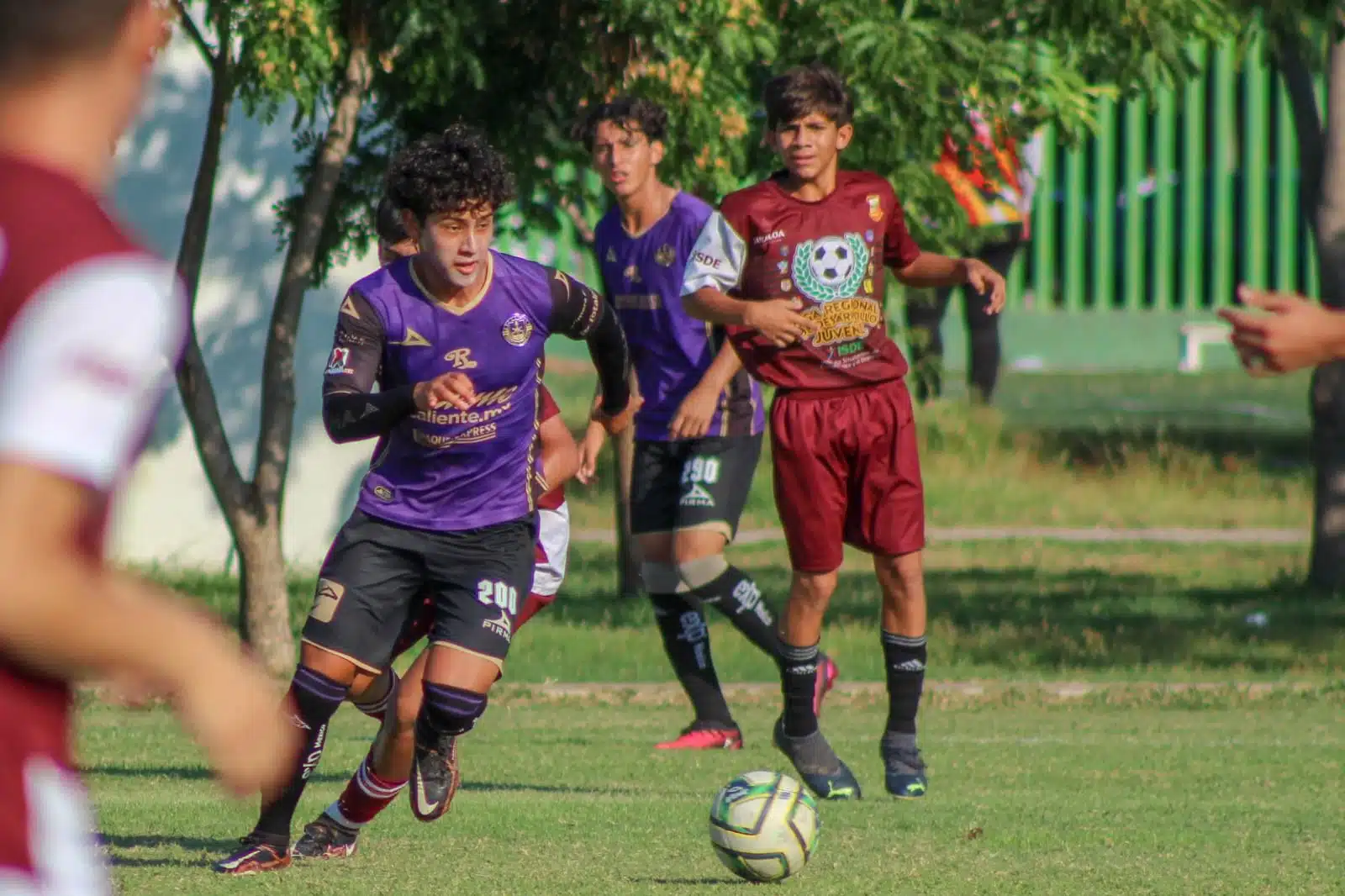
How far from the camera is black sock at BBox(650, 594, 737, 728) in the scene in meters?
9.68

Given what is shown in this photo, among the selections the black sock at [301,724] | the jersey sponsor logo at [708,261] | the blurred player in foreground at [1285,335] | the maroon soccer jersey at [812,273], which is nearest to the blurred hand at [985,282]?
the maroon soccer jersey at [812,273]

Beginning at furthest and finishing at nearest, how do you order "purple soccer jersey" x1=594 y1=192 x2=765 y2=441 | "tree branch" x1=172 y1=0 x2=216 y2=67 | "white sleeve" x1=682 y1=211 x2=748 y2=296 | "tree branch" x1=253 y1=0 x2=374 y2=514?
1. "tree branch" x1=253 y1=0 x2=374 y2=514
2. "tree branch" x1=172 y1=0 x2=216 y2=67
3. "purple soccer jersey" x1=594 y1=192 x2=765 y2=441
4. "white sleeve" x1=682 y1=211 x2=748 y2=296

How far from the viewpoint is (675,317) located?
9.54 metres

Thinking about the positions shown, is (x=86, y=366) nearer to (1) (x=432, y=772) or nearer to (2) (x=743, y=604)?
(1) (x=432, y=772)

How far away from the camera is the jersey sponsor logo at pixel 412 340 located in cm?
639

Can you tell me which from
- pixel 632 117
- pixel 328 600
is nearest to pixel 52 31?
pixel 328 600

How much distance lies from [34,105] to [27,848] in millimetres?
805

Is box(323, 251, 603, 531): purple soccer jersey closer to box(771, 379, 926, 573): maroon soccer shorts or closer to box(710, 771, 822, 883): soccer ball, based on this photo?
box(710, 771, 822, 883): soccer ball

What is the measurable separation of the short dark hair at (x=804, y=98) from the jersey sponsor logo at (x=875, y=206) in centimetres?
29

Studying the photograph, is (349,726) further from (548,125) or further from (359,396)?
(359,396)

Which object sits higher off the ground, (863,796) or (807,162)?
(807,162)

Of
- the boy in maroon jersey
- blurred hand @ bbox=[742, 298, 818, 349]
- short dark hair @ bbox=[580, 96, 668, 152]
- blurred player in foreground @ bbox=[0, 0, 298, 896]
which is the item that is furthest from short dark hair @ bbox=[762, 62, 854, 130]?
blurred player in foreground @ bbox=[0, 0, 298, 896]

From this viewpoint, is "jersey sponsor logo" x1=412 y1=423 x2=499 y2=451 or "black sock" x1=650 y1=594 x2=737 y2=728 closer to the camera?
"jersey sponsor logo" x1=412 y1=423 x2=499 y2=451

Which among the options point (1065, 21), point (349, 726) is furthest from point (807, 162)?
point (1065, 21)
